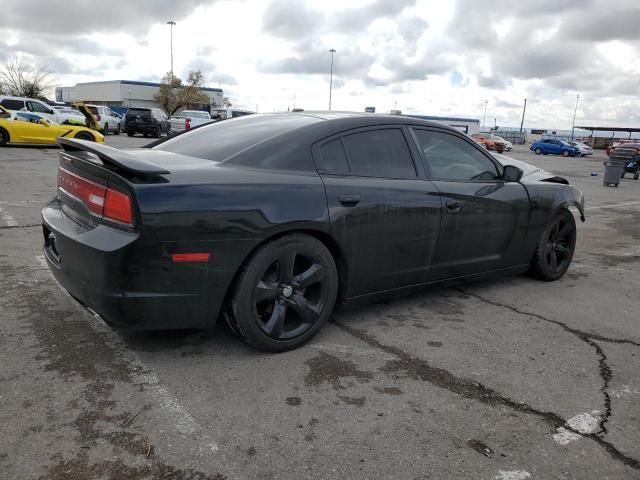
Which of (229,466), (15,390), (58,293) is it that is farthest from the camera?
(58,293)

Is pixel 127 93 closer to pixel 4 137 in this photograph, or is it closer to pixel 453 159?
pixel 4 137

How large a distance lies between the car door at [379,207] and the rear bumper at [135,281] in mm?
924

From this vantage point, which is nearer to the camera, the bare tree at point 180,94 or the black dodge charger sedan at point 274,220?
the black dodge charger sedan at point 274,220

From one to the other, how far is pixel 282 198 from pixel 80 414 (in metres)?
1.50

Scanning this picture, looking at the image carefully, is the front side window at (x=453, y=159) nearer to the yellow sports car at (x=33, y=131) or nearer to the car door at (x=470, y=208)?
the car door at (x=470, y=208)

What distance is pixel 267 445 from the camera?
2.35 m

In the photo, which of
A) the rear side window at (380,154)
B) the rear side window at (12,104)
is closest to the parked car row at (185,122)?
the rear side window at (12,104)

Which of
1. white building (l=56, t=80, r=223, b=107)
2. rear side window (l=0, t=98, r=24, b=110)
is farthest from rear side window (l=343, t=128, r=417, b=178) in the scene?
white building (l=56, t=80, r=223, b=107)

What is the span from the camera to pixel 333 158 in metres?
3.46

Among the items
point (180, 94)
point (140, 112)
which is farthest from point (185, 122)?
point (180, 94)

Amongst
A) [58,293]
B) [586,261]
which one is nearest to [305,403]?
[58,293]

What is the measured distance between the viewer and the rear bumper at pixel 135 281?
2689 mm

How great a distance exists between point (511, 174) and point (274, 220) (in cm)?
236

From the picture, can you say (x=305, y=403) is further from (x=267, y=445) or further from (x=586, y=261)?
(x=586, y=261)
